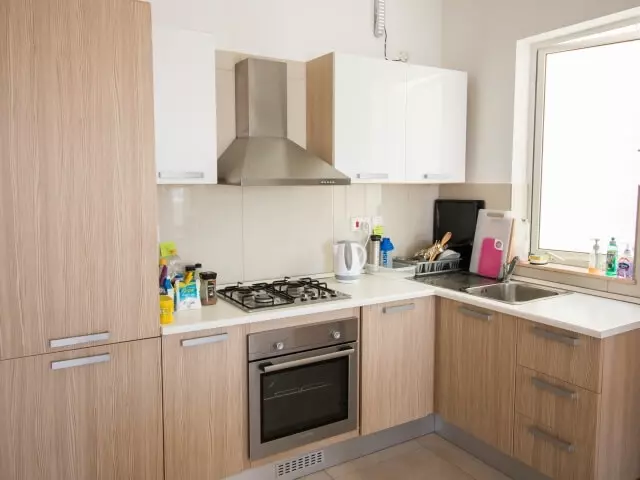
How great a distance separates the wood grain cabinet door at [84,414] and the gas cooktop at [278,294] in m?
0.48

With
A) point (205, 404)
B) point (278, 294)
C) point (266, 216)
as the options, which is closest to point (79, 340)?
point (205, 404)

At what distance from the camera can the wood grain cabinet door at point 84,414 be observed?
1.82m

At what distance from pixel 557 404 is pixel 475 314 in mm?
540

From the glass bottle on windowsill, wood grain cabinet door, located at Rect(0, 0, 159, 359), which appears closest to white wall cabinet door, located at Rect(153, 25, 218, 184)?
wood grain cabinet door, located at Rect(0, 0, 159, 359)

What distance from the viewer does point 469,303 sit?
8.61ft

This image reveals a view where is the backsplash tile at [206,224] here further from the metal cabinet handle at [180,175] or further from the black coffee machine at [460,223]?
the black coffee machine at [460,223]

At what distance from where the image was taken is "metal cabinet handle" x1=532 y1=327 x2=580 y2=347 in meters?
2.14

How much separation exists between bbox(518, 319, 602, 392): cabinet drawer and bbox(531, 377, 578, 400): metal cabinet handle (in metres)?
0.04

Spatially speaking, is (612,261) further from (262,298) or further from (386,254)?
(262,298)

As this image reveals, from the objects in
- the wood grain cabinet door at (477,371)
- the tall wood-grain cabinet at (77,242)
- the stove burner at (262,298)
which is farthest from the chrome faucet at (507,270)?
the tall wood-grain cabinet at (77,242)

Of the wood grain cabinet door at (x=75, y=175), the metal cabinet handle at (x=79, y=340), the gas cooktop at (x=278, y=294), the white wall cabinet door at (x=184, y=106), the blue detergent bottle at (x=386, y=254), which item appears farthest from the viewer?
the blue detergent bottle at (x=386, y=254)

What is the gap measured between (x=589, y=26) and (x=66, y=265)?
104 inches

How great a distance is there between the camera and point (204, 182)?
2.38 metres

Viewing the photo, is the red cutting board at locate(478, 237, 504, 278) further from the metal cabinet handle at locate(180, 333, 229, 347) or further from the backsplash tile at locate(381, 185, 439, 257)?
the metal cabinet handle at locate(180, 333, 229, 347)
